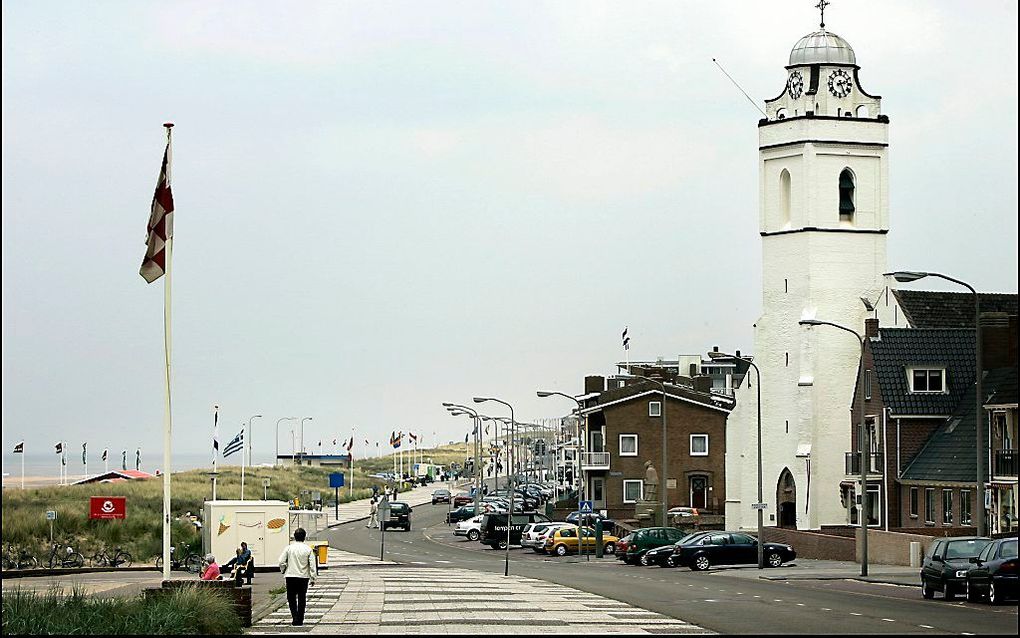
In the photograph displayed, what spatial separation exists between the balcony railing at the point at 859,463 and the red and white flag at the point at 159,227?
4665 cm

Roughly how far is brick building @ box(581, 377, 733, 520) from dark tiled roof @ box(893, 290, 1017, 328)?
21.0 m

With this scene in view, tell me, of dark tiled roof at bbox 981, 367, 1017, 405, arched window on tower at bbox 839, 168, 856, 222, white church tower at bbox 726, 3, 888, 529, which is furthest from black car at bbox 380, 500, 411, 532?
dark tiled roof at bbox 981, 367, 1017, 405

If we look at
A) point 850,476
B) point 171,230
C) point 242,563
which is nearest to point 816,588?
point 242,563

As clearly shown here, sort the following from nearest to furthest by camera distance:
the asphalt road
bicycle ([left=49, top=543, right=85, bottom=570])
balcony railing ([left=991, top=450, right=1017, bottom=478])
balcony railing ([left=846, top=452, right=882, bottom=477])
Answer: the asphalt road
balcony railing ([left=991, top=450, right=1017, bottom=478])
bicycle ([left=49, top=543, right=85, bottom=570])
balcony railing ([left=846, top=452, right=882, bottom=477])

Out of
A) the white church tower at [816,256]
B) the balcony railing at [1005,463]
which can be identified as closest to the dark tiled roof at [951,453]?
the balcony railing at [1005,463]

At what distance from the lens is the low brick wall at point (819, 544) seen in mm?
60656

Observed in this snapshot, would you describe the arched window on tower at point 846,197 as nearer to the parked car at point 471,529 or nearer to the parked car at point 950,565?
the parked car at point 471,529

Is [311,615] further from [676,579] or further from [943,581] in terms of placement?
[676,579]

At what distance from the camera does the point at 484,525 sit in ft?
264

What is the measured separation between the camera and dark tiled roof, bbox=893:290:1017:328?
77.2 meters

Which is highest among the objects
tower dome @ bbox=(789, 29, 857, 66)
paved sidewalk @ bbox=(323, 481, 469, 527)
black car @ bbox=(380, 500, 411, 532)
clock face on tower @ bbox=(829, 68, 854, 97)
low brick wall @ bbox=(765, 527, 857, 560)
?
tower dome @ bbox=(789, 29, 857, 66)

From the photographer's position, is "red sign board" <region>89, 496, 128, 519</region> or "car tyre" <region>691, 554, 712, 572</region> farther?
"red sign board" <region>89, 496, 128, 519</region>

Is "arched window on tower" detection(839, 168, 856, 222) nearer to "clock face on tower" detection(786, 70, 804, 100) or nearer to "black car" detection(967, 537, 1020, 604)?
"clock face on tower" detection(786, 70, 804, 100)

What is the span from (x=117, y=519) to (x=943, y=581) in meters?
44.4
